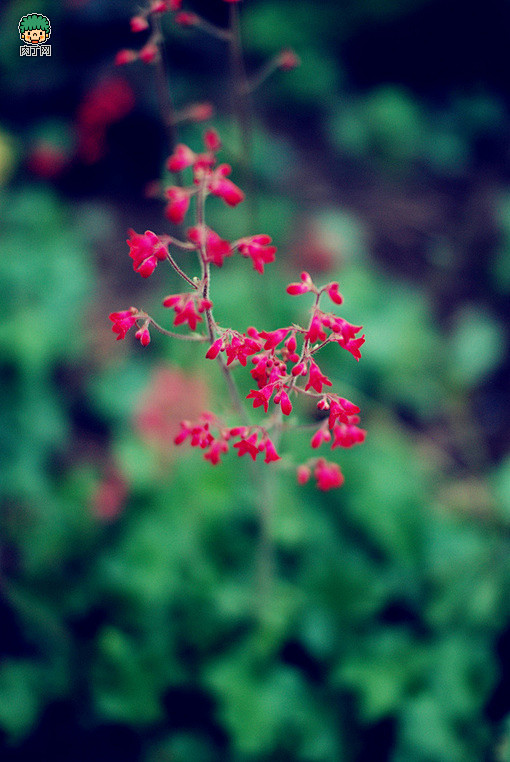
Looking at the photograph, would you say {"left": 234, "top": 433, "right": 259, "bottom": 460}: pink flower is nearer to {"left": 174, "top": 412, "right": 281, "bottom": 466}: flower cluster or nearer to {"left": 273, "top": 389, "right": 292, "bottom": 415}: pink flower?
{"left": 174, "top": 412, "right": 281, "bottom": 466}: flower cluster

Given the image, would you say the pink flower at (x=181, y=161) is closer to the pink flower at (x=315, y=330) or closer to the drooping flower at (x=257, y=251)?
the drooping flower at (x=257, y=251)

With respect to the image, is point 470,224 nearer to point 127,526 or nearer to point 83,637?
point 127,526

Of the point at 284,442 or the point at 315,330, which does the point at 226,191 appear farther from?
the point at 284,442

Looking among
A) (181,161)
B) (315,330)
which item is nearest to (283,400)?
(315,330)

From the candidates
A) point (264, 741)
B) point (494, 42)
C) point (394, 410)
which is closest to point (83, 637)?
point (264, 741)

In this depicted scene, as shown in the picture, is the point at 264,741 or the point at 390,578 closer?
the point at 264,741

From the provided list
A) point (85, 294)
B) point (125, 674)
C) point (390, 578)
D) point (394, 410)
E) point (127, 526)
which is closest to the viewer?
point (125, 674)

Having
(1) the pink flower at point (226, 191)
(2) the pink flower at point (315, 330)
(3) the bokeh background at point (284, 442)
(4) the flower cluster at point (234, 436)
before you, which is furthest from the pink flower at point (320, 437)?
(3) the bokeh background at point (284, 442)

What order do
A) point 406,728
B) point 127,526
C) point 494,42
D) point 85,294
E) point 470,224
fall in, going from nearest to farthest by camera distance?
1. point 406,728
2. point 127,526
3. point 85,294
4. point 470,224
5. point 494,42
